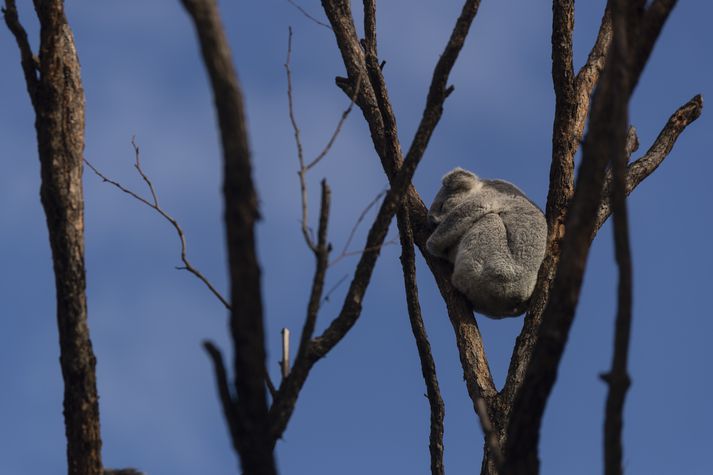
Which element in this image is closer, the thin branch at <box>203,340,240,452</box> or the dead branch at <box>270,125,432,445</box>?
the thin branch at <box>203,340,240,452</box>

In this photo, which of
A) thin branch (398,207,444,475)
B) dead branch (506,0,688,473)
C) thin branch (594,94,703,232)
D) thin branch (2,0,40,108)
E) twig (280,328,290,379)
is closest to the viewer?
dead branch (506,0,688,473)

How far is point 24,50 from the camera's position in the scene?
16.8ft

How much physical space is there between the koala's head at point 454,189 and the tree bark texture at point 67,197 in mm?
3287

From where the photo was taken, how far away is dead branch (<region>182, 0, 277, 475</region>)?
3.07 metres

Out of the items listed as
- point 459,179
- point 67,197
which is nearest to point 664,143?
point 459,179

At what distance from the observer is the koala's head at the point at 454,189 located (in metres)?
7.73

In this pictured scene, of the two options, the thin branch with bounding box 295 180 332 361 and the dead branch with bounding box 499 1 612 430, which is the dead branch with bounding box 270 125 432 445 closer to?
the thin branch with bounding box 295 180 332 361

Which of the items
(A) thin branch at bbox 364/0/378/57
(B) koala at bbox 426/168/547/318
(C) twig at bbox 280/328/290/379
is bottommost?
(C) twig at bbox 280/328/290/379

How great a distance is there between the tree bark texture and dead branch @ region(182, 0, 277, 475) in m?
1.74

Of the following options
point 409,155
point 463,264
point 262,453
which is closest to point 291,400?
point 262,453

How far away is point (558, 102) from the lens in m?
7.19

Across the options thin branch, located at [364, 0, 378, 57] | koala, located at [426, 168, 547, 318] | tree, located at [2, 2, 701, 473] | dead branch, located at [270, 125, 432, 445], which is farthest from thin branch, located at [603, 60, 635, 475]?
thin branch, located at [364, 0, 378, 57]

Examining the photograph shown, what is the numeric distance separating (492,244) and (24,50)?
11.5 feet

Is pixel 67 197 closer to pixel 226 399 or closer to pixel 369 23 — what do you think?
pixel 226 399
